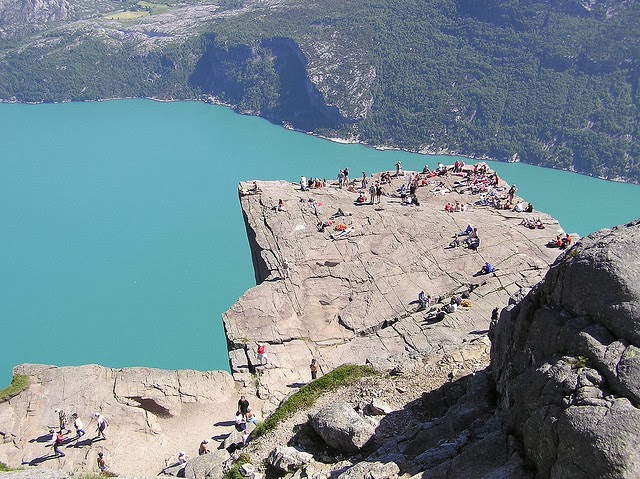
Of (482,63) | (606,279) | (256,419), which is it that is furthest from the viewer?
(482,63)

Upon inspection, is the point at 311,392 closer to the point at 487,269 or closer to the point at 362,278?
the point at 362,278

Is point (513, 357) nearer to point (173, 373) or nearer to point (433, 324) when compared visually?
point (433, 324)

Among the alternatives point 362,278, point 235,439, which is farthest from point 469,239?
point 235,439

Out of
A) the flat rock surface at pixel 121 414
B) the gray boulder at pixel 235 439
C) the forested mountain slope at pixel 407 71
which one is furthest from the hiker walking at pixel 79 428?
the forested mountain slope at pixel 407 71

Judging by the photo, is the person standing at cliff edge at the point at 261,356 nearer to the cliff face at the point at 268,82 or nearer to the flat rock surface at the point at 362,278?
the flat rock surface at the point at 362,278

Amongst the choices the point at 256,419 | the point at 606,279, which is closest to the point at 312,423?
the point at 256,419
